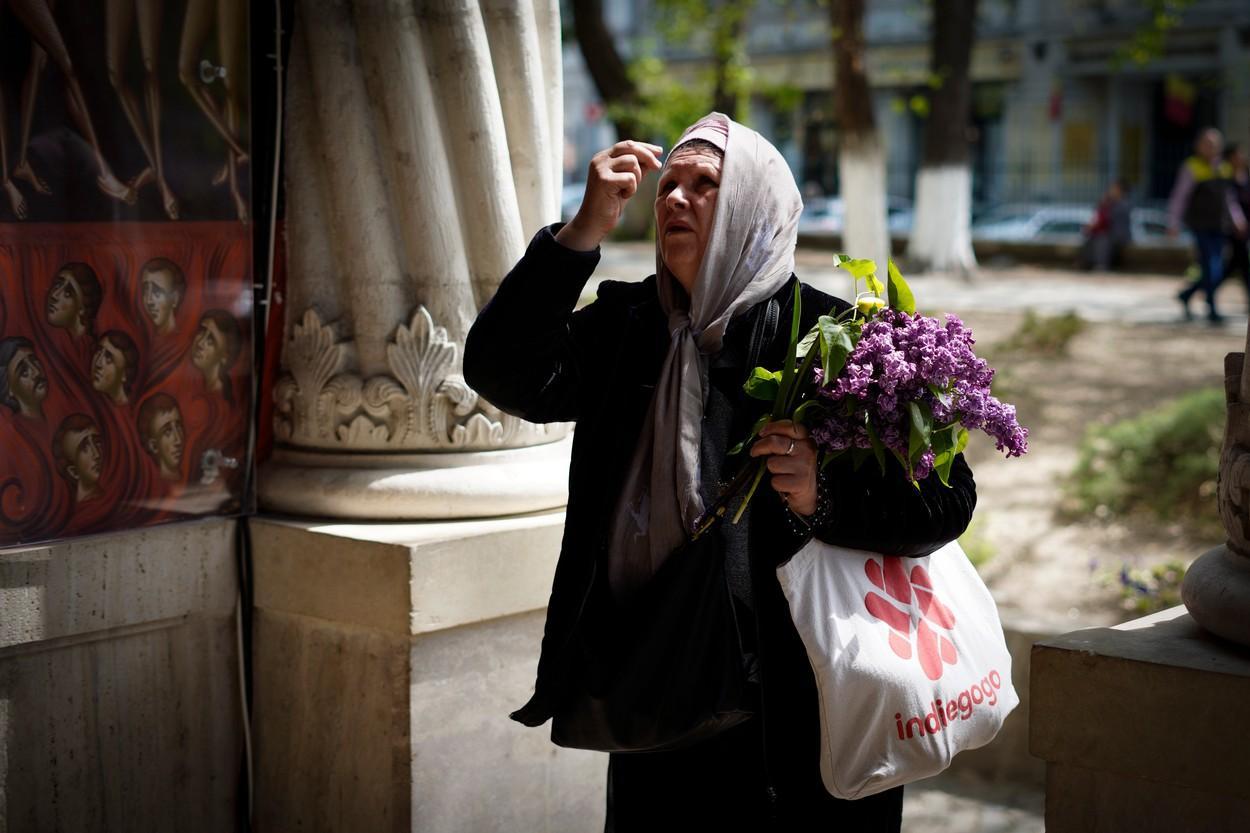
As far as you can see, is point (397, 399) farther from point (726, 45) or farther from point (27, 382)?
point (726, 45)

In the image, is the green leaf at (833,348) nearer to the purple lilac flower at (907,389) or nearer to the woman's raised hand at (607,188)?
the purple lilac flower at (907,389)

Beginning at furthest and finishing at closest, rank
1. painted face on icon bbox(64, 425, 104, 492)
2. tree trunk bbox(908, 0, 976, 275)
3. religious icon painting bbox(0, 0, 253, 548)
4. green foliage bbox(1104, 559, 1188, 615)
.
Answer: tree trunk bbox(908, 0, 976, 275) → green foliage bbox(1104, 559, 1188, 615) → painted face on icon bbox(64, 425, 104, 492) → religious icon painting bbox(0, 0, 253, 548)

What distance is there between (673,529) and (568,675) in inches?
12.3

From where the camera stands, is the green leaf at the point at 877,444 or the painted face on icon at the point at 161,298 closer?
the green leaf at the point at 877,444

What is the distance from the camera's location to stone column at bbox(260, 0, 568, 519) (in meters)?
3.31

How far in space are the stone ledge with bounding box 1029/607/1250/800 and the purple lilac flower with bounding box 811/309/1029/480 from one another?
61cm

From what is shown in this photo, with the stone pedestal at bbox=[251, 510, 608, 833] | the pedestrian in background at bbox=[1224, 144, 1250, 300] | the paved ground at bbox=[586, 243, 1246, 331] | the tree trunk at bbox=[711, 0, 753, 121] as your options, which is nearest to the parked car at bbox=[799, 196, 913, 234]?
the paved ground at bbox=[586, 243, 1246, 331]

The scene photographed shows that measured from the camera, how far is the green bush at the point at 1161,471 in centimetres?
776

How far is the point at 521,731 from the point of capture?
3434 millimetres

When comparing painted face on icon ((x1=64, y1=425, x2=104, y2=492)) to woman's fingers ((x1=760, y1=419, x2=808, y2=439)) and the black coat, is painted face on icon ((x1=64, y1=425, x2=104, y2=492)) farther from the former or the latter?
woman's fingers ((x1=760, y1=419, x2=808, y2=439))

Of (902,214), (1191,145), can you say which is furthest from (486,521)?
(1191,145)

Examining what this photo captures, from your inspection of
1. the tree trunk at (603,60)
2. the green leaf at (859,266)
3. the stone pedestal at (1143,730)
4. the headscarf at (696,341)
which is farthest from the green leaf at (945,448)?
the tree trunk at (603,60)

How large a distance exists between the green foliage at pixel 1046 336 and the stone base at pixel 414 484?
9.31 meters

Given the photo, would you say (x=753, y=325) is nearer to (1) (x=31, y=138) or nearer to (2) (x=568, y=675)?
(2) (x=568, y=675)
